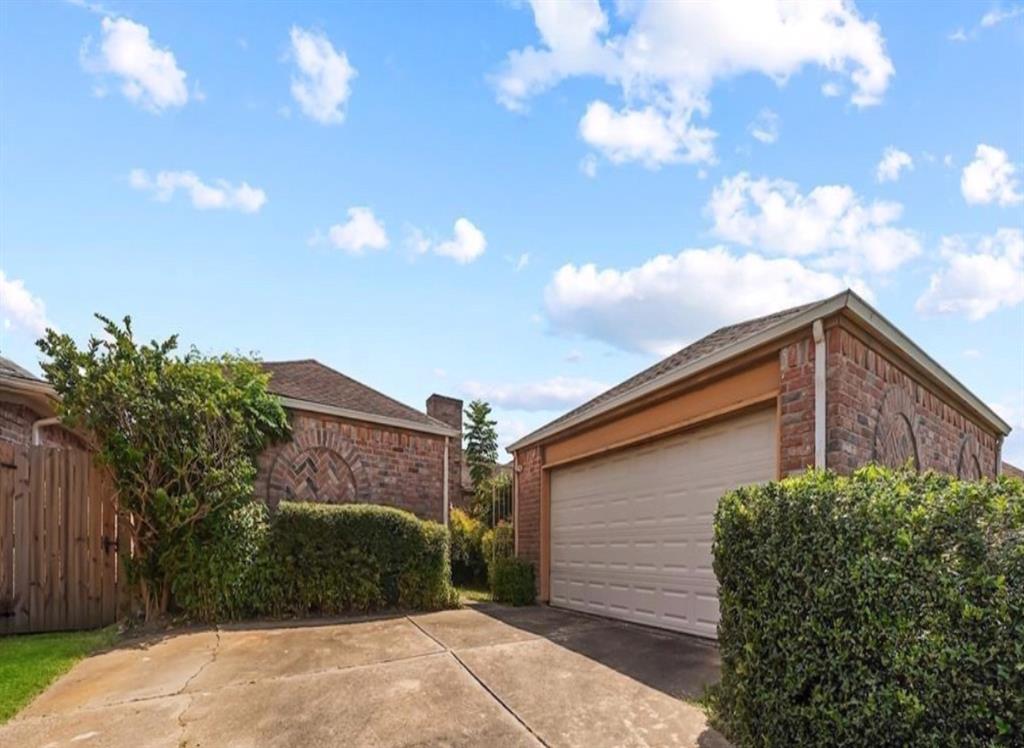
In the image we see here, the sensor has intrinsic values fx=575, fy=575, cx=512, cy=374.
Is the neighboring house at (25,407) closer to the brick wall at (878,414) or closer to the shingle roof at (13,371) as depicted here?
the shingle roof at (13,371)

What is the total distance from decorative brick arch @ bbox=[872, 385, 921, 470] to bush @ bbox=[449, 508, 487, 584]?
879 cm

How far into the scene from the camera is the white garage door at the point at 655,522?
247 inches

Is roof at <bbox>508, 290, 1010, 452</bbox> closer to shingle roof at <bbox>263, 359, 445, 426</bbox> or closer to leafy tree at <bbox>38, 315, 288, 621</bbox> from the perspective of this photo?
shingle roof at <bbox>263, 359, 445, 426</bbox>

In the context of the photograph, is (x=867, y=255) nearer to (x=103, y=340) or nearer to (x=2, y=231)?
(x=103, y=340)

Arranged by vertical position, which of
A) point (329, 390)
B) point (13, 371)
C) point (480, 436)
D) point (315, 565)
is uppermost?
point (13, 371)

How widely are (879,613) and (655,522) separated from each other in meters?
4.75

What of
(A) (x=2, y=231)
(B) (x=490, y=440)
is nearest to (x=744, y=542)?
(A) (x=2, y=231)

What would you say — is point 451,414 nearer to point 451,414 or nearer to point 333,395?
point 451,414

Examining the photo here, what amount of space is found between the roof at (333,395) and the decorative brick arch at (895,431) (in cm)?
811

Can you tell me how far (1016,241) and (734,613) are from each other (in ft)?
19.4

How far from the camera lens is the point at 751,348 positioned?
5738 mm

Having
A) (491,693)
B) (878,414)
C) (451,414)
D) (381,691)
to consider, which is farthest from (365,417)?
(878,414)

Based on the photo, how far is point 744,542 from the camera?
350 cm

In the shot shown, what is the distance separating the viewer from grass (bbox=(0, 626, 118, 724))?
14.4 ft
